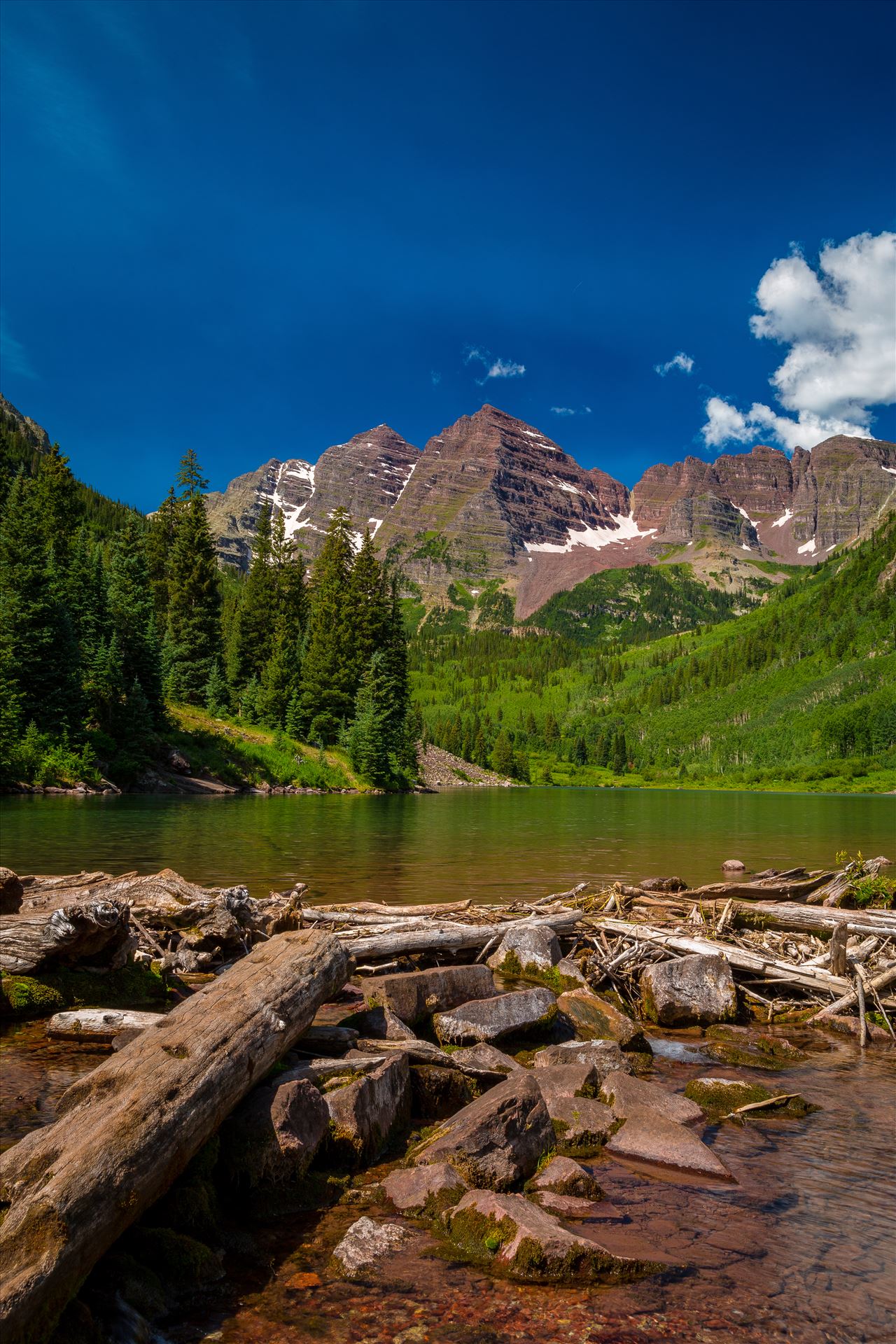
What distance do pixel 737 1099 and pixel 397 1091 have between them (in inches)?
159

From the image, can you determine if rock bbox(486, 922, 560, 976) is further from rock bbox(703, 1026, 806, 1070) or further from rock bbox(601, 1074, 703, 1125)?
rock bbox(601, 1074, 703, 1125)

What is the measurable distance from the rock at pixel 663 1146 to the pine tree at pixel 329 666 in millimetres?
71328

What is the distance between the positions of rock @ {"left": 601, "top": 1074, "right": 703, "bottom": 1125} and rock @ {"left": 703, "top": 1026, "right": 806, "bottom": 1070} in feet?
7.59

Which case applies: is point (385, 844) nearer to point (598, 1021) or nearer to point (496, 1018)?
point (598, 1021)

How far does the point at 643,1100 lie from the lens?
8.01 meters

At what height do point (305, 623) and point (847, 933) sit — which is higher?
point (305, 623)

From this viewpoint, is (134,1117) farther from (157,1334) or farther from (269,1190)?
(269,1190)

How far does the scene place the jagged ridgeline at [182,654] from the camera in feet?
174

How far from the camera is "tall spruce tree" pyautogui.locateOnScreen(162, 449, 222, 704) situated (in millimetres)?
76938

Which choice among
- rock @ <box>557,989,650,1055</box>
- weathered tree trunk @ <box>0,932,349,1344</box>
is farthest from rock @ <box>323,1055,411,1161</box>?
rock @ <box>557,989,650,1055</box>

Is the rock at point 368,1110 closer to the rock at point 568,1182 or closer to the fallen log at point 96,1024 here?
the rock at point 568,1182

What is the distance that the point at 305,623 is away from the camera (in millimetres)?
94500

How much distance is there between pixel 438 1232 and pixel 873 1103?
5966mm

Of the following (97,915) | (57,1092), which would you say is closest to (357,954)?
(97,915)
